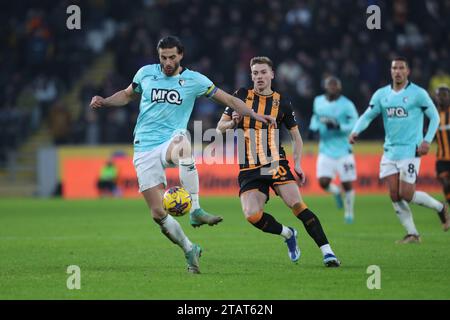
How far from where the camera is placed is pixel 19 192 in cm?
2644

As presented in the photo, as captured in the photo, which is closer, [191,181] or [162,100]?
[162,100]

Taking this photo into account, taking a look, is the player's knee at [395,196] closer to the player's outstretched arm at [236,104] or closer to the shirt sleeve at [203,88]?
the player's outstretched arm at [236,104]

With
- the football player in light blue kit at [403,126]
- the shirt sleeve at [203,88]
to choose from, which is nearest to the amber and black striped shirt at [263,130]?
the shirt sleeve at [203,88]

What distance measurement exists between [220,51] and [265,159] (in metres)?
16.4

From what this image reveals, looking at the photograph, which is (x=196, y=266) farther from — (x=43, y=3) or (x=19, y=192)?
(x=43, y=3)

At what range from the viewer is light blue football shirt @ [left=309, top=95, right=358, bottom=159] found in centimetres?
1752

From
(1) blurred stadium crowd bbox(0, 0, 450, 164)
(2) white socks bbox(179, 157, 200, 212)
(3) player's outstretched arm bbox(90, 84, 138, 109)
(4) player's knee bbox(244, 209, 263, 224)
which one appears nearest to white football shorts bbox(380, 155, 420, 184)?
(4) player's knee bbox(244, 209, 263, 224)

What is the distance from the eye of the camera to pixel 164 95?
9.65m

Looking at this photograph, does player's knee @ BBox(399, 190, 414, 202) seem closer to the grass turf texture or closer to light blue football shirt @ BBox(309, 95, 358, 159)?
the grass turf texture

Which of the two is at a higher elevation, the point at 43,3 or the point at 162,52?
the point at 43,3

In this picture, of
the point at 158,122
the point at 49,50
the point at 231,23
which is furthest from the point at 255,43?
the point at 158,122

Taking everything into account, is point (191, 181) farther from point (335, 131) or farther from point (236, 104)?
point (335, 131)

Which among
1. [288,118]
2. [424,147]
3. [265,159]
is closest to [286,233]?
[265,159]
